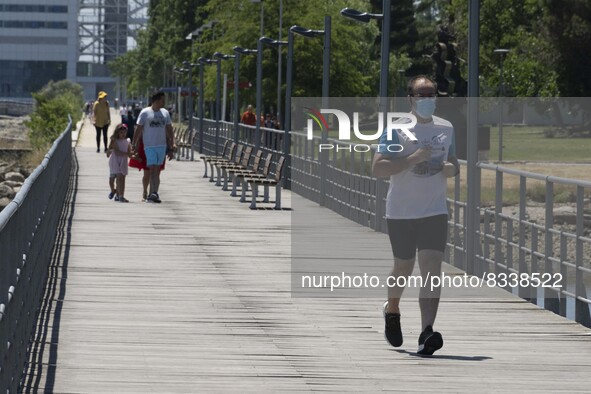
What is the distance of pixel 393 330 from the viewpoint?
11.2 metres

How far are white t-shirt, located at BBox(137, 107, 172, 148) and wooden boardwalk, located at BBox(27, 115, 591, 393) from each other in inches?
310

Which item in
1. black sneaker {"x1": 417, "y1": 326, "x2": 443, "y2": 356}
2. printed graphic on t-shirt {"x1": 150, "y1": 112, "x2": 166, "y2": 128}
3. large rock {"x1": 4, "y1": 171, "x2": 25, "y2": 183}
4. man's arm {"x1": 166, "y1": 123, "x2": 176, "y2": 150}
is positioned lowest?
large rock {"x1": 4, "y1": 171, "x2": 25, "y2": 183}

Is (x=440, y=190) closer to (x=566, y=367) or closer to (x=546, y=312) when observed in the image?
(x=566, y=367)

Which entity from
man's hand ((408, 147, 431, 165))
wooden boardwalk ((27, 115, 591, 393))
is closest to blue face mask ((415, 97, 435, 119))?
man's hand ((408, 147, 431, 165))

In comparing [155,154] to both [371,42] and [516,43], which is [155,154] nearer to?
[516,43]

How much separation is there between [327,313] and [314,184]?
17125mm

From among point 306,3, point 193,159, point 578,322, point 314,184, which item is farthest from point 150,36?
point 578,322

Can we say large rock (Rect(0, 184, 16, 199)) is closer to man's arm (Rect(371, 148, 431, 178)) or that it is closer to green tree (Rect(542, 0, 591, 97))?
green tree (Rect(542, 0, 591, 97))

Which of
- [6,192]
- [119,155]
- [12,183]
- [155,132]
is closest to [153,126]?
[155,132]

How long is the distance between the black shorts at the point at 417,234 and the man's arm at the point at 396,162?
365 millimetres

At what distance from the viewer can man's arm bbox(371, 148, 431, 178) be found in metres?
10.5

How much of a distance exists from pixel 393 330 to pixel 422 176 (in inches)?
45.0

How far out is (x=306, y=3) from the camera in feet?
205

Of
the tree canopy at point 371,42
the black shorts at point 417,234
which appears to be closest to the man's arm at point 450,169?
the black shorts at point 417,234
